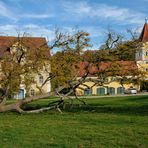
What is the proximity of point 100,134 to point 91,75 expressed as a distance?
49.3 ft

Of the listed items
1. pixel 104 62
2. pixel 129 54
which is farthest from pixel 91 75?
pixel 129 54

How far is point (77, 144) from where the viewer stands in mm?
12258

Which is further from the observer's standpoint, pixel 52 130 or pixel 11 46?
pixel 11 46

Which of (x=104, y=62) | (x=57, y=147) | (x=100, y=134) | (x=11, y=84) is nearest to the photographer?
(x=57, y=147)

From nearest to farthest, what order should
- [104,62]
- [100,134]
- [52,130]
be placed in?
[100,134] → [52,130] → [104,62]

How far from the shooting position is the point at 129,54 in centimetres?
3030

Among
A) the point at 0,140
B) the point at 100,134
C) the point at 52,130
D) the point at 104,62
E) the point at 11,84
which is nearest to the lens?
the point at 0,140

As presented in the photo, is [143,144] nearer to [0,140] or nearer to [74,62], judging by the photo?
[0,140]

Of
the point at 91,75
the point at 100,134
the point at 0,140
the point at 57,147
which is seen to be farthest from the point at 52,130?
the point at 91,75

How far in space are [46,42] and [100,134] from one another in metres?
14.4

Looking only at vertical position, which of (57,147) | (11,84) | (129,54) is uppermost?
(129,54)

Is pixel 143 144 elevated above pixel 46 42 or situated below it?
below

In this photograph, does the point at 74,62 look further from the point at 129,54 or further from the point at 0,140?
the point at 0,140

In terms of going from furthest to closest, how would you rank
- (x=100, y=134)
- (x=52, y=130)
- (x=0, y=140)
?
(x=52, y=130) < (x=100, y=134) < (x=0, y=140)
